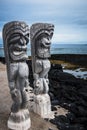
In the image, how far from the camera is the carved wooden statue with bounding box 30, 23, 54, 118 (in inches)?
305

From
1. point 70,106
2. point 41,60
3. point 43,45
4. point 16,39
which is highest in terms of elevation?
point 16,39

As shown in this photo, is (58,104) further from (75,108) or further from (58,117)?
(58,117)

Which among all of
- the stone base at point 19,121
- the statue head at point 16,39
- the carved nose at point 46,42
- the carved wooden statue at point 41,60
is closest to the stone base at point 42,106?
the carved wooden statue at point 41,60

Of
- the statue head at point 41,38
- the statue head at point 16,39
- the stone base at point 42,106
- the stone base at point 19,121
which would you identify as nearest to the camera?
the statue head at point 16,39

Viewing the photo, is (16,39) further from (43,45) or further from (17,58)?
(43,45)

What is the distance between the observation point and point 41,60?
25.9ft

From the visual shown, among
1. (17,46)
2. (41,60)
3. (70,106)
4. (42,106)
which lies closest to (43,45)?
(41,60)

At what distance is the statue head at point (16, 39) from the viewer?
21.3 feet

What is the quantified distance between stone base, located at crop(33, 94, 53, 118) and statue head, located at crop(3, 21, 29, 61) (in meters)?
1.85

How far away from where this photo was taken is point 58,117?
8.25 meters

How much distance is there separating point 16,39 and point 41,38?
1341 mm

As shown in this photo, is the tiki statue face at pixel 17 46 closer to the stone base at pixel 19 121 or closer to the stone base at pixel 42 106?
the stone base at pixel 19 121

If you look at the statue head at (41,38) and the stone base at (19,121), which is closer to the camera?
the stone base at (19,121)

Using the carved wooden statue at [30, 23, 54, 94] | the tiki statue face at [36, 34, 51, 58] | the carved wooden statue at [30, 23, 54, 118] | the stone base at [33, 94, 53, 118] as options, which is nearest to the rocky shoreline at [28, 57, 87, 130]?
the stone base at [33, 94, 53, 118]
